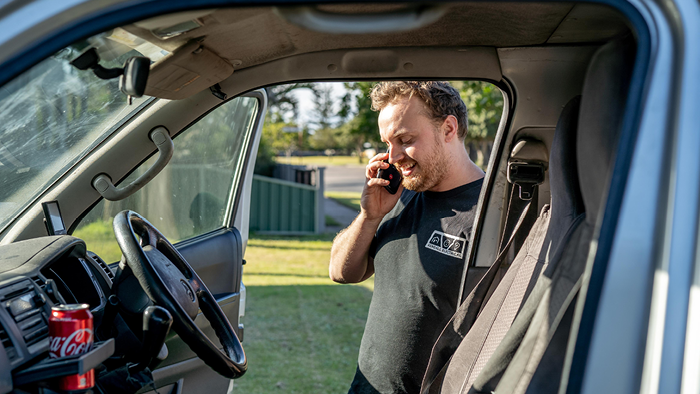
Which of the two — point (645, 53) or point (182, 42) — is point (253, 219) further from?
point (645, 53)

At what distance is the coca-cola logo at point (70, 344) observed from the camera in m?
1.10

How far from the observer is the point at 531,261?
1.45 meters

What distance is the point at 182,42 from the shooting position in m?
1.46

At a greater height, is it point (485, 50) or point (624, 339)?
point (485, 50)

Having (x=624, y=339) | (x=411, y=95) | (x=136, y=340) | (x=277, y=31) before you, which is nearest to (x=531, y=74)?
(x=411, y=95)

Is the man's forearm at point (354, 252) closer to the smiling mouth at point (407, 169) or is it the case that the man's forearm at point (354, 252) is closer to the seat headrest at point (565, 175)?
the smiling mouth at point (407, 169)

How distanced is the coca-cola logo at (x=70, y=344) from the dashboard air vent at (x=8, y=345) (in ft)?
0.44

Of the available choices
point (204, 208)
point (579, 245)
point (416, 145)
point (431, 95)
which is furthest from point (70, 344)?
point (204, 208)

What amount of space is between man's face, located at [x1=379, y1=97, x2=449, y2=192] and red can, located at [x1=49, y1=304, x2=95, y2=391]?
4.61ft

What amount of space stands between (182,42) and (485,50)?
947mm

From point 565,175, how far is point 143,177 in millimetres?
1523

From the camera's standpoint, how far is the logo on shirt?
2131 mm

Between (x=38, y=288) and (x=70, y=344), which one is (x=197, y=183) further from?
(x=70, y=344)

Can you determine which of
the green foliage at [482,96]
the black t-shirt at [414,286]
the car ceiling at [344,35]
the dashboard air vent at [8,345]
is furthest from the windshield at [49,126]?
the green foliage at [482,96]
